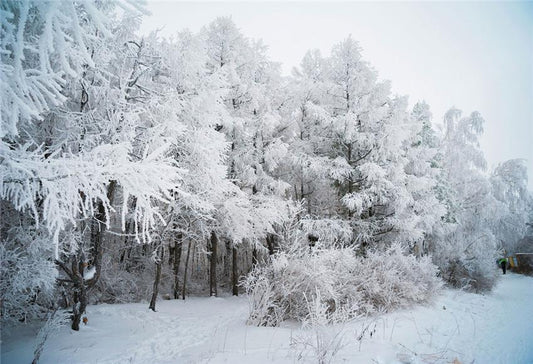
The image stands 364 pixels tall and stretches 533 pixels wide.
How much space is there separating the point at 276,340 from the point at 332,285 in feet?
9.32

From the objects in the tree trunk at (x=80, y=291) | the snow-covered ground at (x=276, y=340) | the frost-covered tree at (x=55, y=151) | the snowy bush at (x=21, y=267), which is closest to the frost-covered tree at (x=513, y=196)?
the snow-covered ground at (x=276, y=340)

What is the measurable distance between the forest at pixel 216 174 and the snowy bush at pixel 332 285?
0.17 feet

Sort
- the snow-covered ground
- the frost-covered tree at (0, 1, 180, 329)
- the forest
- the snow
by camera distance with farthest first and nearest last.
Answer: the snow → the snow-covered ground → the forest → the frost-covered tree at (0, 1, 180, 329)

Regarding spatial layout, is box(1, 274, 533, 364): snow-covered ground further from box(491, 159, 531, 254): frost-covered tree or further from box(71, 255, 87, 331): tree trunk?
box(491, 159, 531, 254): frost-covered tree

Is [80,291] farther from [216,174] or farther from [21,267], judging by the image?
[216,174]

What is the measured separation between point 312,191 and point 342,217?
227 cm

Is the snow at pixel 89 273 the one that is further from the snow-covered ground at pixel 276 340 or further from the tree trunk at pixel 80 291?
the snow-covered ground at pixel 276 340

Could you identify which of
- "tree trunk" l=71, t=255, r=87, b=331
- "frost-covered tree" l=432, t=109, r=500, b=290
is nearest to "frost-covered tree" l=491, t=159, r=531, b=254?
"frost-covered tree" l=432, t=109, r=500, b=290

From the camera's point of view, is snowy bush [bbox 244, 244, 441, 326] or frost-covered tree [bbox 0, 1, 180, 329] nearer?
frost-covered tree [bbox 0, 1, 180, 329]

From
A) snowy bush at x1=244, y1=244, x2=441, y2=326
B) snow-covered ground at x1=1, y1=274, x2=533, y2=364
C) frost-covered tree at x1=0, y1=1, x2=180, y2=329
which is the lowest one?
snow-covered ground at x1=1, y1=274, x2=533, y2=364

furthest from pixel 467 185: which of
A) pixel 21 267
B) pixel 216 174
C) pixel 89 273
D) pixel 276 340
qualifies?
pixel 21 267

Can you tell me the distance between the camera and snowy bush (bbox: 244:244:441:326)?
586 centimetres

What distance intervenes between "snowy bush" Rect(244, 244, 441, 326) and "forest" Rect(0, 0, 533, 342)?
5 centimetres

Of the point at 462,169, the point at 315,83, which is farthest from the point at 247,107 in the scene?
A: the point at 462,169
